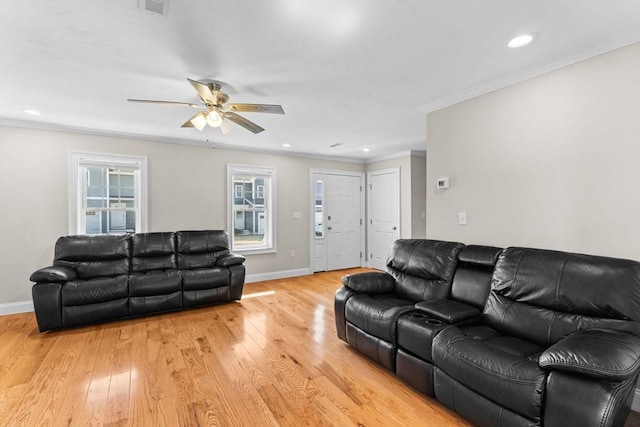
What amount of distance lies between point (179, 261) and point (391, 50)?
3.86 m

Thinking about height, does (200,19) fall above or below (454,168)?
above

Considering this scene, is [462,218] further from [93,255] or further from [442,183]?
[93,255]

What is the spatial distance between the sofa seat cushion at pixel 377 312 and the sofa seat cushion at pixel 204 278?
2.12 meters

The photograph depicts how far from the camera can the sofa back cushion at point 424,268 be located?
2.72m

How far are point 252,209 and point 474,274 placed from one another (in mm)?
4185

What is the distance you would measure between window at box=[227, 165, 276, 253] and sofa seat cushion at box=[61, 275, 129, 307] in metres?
2.07

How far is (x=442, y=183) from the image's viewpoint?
3.34m

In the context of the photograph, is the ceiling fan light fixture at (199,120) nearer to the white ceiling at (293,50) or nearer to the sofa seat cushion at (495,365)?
Result: the white ceiling at (293,50)

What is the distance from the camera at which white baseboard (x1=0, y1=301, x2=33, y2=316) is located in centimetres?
386

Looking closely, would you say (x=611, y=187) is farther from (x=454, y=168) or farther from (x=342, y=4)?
(x=342, y=4)

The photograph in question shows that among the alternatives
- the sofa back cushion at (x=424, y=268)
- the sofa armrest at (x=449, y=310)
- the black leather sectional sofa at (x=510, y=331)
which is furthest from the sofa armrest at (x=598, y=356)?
the sofa back cushion at (x=424, y=268)

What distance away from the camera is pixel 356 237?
6914mm

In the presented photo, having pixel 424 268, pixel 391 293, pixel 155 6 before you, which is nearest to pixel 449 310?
pixel 424 268

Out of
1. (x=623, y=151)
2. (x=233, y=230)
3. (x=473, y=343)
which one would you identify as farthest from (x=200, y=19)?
(x=233, y=230)
